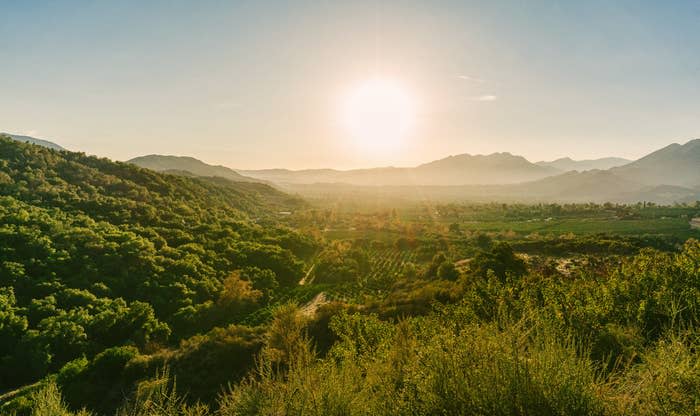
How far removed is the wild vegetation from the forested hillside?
0.30 m

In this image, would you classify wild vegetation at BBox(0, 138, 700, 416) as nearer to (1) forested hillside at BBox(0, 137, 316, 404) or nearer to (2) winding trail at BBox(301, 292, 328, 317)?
(1) forested hillside at BBox(0, 137, 316, 404)

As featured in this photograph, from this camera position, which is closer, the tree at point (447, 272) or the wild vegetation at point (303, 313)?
the wild vegetation at point (303, 313)

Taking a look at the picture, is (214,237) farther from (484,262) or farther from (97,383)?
(484,262)

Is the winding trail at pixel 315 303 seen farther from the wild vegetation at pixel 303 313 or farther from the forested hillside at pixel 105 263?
the forested hillside at pixel 105 263

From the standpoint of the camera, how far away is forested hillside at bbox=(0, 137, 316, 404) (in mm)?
41844

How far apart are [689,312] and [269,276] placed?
2600 inches

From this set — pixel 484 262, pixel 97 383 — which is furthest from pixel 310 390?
pixel 484 262

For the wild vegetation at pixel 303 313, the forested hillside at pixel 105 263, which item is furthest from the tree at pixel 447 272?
the forested hillside at pixel 105 263

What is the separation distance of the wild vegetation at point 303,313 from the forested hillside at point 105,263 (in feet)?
0.99

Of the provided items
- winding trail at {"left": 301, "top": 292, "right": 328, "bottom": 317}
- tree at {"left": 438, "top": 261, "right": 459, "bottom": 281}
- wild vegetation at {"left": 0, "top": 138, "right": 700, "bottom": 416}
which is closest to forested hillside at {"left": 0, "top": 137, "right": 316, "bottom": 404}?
wild vegetation at {"left": 0, "top": 138, "right": 700, "bottom": 416}

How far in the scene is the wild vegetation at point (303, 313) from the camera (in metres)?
5.96

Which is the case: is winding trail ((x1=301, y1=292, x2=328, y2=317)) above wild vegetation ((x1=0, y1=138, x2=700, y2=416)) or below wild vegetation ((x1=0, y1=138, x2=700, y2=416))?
below

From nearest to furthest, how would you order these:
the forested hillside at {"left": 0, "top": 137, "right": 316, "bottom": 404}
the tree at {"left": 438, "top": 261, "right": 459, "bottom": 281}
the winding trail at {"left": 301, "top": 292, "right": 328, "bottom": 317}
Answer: the forested hillside at {"left": 0, "top": 137, "right": 316, "bottom": 404}
the tree at {"left": 438, "top": 261, "right": 459, "bottom": 281}
the winding trail at {"left": 301, "top": 292, "right": 328, "bottom": 317}

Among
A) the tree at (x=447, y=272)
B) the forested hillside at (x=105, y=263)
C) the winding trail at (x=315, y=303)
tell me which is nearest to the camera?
the forested hillside at (x=105, y=263)
